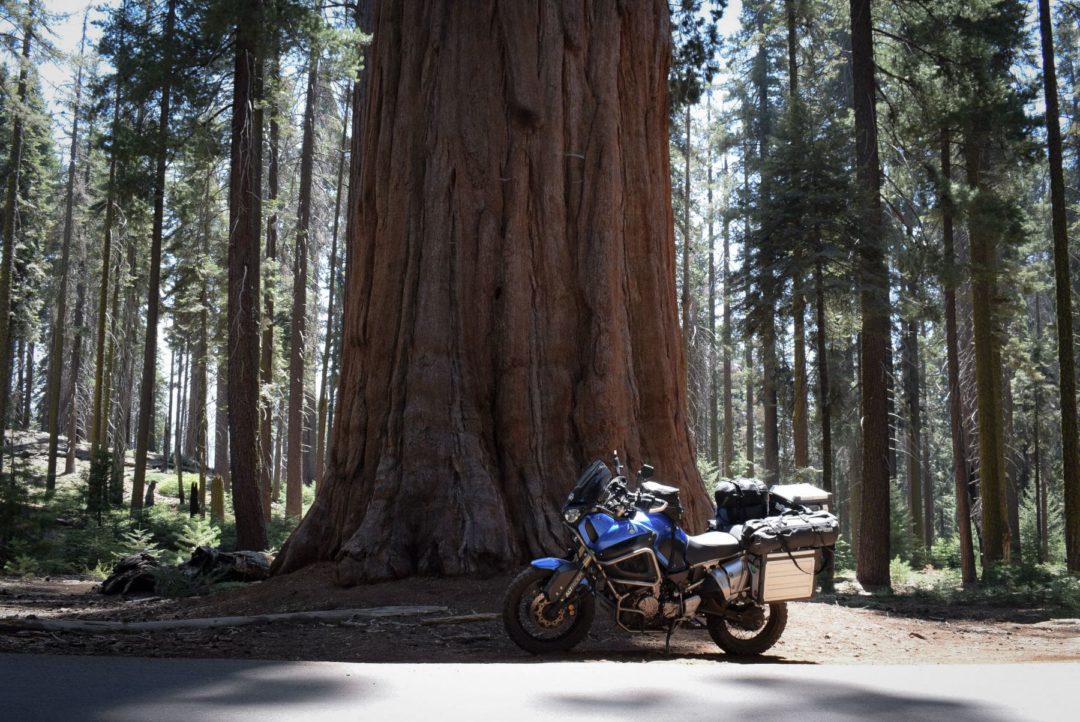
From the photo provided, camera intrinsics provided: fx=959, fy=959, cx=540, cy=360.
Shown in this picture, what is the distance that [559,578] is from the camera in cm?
682

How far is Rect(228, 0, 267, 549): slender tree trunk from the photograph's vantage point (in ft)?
53.0

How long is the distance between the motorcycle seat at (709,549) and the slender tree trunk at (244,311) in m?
10.7

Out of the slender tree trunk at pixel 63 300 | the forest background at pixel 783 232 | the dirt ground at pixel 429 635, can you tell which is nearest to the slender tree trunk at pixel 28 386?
the slender tree trunk at pixel 63 300

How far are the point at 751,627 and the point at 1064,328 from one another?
13.5 meters

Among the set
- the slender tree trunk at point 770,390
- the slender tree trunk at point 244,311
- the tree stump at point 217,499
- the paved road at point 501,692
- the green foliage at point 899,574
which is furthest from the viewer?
the tree stump at point 217,499

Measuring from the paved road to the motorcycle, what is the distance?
2.80 ft

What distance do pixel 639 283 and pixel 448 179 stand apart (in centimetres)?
237

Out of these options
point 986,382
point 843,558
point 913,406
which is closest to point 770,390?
point 843,558

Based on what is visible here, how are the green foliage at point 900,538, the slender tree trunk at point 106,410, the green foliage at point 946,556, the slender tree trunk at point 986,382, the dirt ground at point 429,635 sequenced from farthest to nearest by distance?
the green foliage at point 946,556 → the green foliage at point 900,538 → the slender tree trunk at point 106,410 → the slender tree trunk at point 986,382 → the dirt ground at point 429,635

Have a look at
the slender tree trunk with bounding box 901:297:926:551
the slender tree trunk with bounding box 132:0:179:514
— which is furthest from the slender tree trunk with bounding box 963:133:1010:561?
the slender tree trunk with bounding box 132:0:179:514

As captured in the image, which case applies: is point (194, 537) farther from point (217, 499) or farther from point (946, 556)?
point (946, 556)

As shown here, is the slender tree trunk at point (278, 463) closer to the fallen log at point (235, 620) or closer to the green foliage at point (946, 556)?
the green foliage at point (946, 556)

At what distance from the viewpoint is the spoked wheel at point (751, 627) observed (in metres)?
7.30

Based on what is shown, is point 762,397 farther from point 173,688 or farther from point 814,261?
point 173,688
